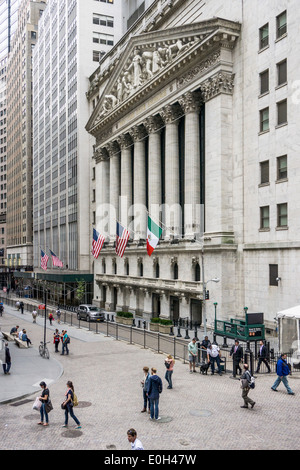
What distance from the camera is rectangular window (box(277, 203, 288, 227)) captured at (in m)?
36.4

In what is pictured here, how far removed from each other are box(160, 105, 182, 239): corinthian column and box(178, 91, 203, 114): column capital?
3.35m

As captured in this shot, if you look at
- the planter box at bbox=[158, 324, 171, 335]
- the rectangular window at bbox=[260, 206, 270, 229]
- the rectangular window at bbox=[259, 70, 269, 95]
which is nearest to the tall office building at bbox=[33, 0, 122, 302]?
the planter box at bbox=[158, 324, 171, 335]

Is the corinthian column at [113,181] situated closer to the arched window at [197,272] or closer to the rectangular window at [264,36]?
the arched window at [197,272]

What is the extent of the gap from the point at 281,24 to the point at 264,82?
14.8 ft

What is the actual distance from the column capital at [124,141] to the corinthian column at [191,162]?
16.6 meters

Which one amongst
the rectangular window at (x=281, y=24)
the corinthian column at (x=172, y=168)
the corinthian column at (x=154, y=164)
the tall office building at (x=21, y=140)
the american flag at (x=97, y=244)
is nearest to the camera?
the rectangular window at (x=281, y=24)

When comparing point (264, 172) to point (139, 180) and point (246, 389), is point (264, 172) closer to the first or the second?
point (139, 180)

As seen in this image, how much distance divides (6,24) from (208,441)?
173978 millimetres

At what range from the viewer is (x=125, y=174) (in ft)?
207

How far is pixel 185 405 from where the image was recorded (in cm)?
1945

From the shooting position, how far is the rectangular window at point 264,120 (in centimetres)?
3847

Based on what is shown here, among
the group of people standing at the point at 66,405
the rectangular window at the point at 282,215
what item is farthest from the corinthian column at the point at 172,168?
the group of people standing at the point at 66,405

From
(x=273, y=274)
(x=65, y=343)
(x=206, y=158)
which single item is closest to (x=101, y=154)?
(x=206, y=158)
